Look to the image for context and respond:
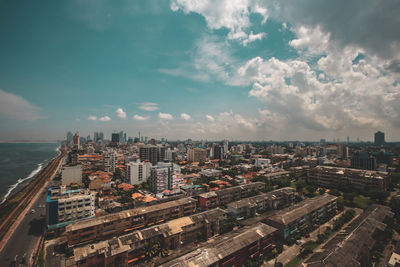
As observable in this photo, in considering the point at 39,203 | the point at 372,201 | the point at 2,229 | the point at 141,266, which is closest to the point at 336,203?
the point at 372,201

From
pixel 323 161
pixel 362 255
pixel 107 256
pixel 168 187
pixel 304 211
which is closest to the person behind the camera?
pixel 107 256

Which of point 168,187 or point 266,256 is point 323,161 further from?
point 266,256

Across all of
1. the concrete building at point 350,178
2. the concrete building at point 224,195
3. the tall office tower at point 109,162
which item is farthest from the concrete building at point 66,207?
the concrete building at point 350,178

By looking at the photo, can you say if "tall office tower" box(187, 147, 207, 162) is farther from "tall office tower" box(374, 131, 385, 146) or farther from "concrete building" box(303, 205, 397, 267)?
"tall office tower" box(374, 131, 385, 146)

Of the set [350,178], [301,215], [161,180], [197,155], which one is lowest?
[301,215]

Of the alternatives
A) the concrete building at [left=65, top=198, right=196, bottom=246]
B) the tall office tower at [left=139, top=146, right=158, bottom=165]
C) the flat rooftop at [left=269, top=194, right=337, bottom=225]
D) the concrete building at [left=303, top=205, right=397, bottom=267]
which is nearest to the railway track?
the concrete building at [left=65, top=198, right=196, bottom=246]

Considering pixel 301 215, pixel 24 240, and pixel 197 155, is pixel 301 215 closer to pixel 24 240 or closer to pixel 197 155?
pixel 24 240

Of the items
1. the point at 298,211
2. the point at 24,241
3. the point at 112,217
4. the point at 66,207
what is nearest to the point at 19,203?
the point at 24,241

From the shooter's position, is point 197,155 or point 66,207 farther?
point 197,155
